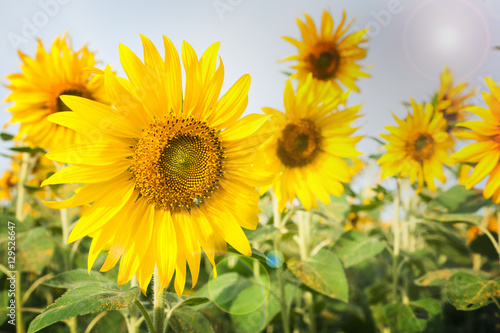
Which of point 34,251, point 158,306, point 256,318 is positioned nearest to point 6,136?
point 34,251

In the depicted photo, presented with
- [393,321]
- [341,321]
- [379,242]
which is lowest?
[341,321]

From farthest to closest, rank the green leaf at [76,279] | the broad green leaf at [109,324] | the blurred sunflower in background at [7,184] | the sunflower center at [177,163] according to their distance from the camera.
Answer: the blurred sunflower in background at [7,184], the broad green leaf at [109,324], the green leaf at [76,279], the sunflower center at [177,163]

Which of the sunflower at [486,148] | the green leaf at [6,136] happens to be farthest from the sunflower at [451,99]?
the green leaf at [6,136]

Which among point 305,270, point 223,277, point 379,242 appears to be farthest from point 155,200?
point 379,242

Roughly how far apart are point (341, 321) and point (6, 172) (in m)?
4.51

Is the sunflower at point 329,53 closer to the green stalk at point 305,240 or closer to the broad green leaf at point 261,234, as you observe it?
the green stalk at point 305,240

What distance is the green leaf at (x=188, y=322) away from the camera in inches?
58.5

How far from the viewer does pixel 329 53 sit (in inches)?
114

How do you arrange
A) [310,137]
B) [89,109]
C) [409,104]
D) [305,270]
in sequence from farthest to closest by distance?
1. [409,104]
2. [310,137]
3. [305,270]
4. [89,109]

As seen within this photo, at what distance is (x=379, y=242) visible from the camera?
2.44 m

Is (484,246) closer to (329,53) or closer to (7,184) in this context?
(329,53)

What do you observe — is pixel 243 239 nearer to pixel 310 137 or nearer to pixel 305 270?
pixel 305 270

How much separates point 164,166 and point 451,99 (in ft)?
8.22

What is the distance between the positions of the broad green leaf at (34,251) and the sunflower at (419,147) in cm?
205
